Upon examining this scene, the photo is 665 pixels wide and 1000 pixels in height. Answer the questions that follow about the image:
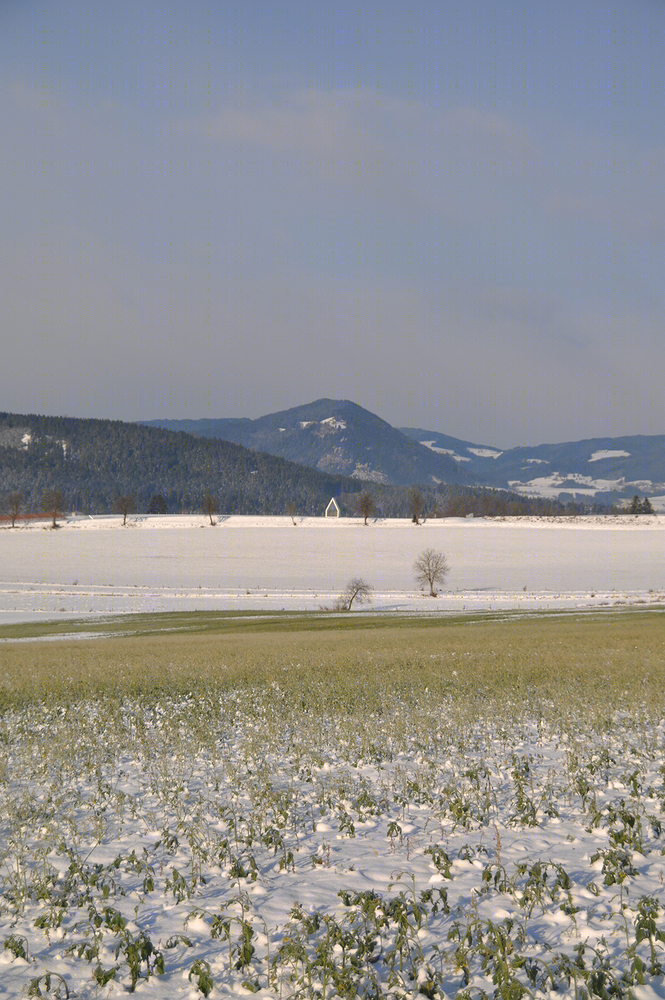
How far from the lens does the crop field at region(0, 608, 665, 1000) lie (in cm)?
525

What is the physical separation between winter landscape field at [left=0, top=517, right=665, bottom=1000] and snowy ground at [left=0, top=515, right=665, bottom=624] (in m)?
45.7

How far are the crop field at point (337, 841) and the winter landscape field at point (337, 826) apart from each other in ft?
0.10

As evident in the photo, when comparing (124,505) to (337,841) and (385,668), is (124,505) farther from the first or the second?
(337,841)

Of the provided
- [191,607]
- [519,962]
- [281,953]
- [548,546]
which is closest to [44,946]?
[281,953]

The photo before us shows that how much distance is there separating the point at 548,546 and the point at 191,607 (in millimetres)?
69105

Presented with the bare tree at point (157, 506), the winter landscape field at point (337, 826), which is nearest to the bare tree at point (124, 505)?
the bare tree at point (157, 506)

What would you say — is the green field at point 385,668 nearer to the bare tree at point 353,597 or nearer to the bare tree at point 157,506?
the bare tree at point 353,597

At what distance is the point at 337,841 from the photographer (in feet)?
24.9

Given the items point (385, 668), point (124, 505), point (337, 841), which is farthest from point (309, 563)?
point (337, 841)

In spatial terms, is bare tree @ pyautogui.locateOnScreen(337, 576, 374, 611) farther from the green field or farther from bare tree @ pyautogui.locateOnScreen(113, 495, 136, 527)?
bare tree @ pyautogui.locateOnScreen(113, 495, 136, 527)

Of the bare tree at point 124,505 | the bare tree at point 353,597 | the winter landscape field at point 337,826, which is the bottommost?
the bare tree at point 353,597

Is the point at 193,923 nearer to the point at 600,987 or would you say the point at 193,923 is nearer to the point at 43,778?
the point at 600,987

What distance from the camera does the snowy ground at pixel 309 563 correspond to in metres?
67.9

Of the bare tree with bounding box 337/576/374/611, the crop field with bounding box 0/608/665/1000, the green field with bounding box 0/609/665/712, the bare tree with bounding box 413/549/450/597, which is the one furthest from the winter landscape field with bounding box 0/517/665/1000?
the bare tree with bounding box 413/549/450/597
